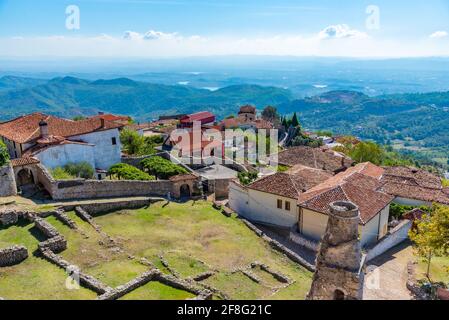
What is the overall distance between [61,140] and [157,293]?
22.4 m

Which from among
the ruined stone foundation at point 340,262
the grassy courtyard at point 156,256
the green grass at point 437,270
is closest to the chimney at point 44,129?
the grassy courtyard at point 156,256

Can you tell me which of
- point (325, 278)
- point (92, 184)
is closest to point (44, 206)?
point (92, 184)

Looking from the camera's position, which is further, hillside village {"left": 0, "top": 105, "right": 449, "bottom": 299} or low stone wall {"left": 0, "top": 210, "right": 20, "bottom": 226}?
low stone wall {"left": 0, "top": 210, "right": 20, "bottom": 226}

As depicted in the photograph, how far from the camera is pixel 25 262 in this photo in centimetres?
1861

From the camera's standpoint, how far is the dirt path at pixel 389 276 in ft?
69.4

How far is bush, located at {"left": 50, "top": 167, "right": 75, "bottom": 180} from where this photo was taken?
98.4 ft

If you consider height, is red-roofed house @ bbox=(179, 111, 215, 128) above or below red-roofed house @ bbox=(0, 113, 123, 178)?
below

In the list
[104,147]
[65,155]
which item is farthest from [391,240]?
[65,155]

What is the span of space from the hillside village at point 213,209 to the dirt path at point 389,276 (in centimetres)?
13

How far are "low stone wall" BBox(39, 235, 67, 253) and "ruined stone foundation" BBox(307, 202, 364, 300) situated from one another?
46.2ft

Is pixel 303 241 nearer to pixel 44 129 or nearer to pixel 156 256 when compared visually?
pixel 156 256

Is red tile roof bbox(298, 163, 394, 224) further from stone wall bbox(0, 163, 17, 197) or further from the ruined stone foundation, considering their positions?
stone wall bbox(0, 163, 17, 197)

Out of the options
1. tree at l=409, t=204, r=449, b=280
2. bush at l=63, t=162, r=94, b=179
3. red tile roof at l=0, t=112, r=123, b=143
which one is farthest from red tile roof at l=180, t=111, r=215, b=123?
tree at l=409, t=204, r=449, b=280
